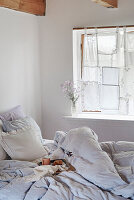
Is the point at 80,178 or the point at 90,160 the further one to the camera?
the point at 90,160

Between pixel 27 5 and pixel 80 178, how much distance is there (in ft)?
8.51

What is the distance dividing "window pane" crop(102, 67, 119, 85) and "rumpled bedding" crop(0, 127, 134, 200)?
1.59 meters

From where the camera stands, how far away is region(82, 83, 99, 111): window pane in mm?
4676

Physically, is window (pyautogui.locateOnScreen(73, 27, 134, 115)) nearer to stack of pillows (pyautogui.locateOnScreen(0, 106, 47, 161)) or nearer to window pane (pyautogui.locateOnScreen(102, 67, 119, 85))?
window pane (pyautogui.locateOnScreen(102, 67, 119, 85))

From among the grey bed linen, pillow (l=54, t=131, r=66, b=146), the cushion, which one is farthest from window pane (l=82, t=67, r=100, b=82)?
the grey bed linen

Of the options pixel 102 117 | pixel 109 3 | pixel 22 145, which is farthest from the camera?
pixel 102 117

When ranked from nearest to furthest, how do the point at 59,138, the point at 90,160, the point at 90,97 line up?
1. the point at 90,160
2. the point at 59,138
3. the point at 90,97

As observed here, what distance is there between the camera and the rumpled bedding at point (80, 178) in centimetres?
240

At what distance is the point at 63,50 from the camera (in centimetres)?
473

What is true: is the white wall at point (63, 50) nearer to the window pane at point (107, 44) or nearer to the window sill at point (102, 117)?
the window sill at point (102, 117)

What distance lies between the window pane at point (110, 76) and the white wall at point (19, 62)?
0.92 meters

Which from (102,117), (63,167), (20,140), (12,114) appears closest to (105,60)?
(102,117)

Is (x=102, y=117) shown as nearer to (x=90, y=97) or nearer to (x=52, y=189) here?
(x=90, y=97)

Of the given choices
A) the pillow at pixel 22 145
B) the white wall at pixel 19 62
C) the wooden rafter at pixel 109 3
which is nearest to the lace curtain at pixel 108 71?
the wooden rafter at pixel 109 3
